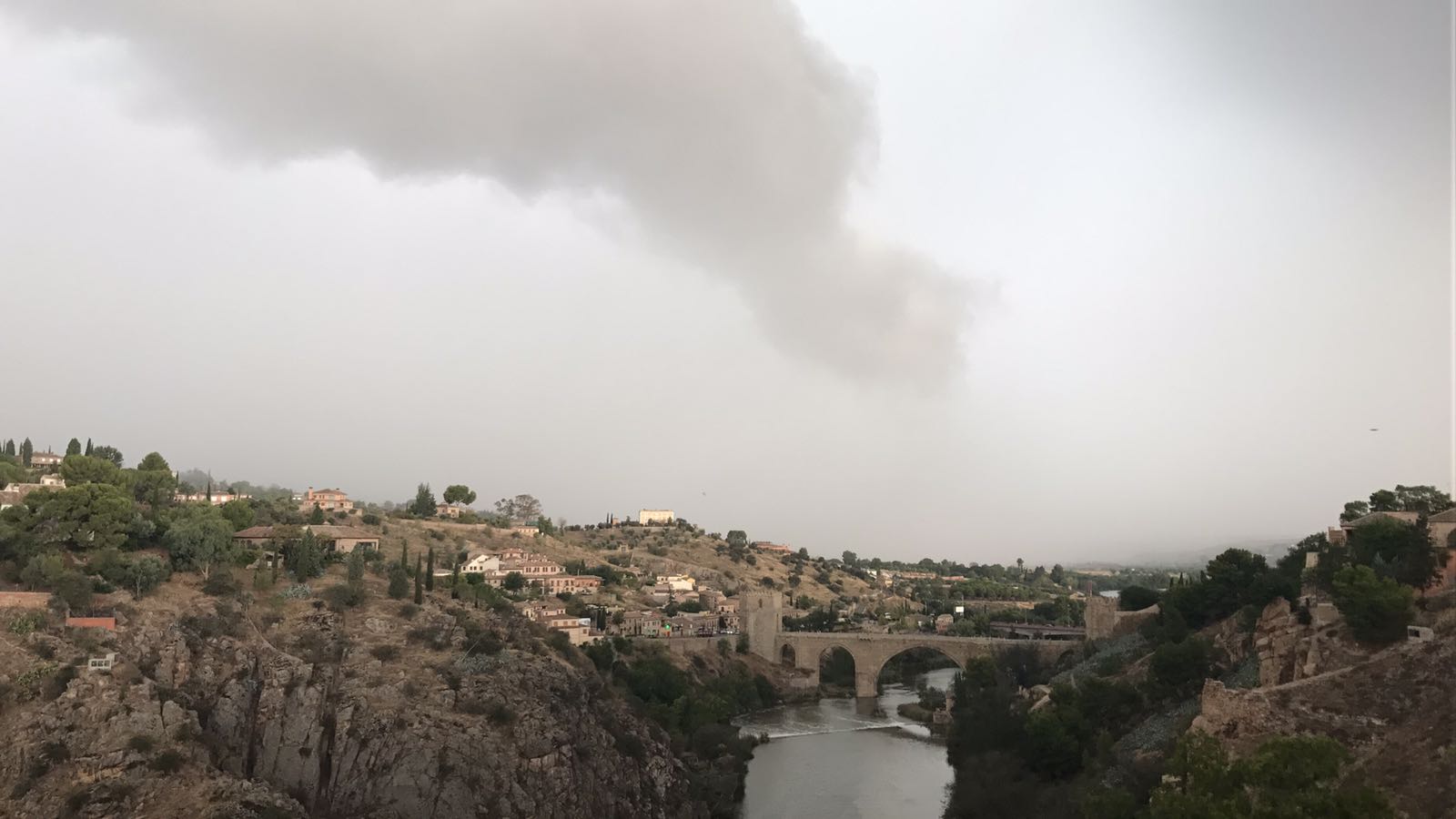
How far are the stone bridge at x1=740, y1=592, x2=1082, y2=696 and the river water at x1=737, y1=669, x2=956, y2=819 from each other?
523 cm

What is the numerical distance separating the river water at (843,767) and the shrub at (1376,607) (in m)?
18.5

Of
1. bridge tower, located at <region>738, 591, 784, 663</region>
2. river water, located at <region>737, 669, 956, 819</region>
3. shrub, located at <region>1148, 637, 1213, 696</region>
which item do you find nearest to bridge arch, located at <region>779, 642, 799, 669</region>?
bridge tower, located at <region>738, 591, 784, 663</region>

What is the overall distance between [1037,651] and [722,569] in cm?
5048

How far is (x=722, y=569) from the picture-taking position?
10119 cm

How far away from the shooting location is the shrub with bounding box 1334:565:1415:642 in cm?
2062

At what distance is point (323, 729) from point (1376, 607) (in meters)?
30.3

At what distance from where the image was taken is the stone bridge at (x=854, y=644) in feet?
194

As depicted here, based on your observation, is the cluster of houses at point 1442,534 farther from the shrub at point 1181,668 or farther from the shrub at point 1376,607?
the shrub at point 1181,668

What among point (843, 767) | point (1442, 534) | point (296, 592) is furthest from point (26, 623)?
point (1442, 534)

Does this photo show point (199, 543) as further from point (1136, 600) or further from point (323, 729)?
point (1136, 600)

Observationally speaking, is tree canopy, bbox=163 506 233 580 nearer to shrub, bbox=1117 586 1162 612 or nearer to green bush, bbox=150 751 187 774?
green bush, bbox=150 751 187 774

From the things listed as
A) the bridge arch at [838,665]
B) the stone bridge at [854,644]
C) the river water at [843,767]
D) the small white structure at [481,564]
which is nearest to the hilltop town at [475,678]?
the river water at [843,767]

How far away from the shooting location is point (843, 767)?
42.7m

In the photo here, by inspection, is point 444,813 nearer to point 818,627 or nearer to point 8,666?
point 8,666
